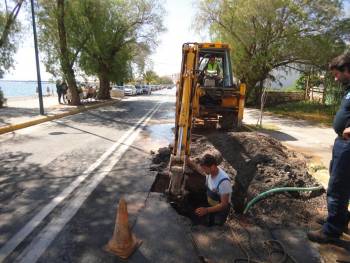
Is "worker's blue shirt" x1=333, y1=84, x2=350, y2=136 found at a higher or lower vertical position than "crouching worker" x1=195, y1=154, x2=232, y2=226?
higher

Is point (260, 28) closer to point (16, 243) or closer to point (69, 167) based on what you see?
point (69, 167)

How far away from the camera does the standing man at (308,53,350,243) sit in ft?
12.3


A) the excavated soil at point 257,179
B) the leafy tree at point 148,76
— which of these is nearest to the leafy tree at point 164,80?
the leafy tree at point 148,76

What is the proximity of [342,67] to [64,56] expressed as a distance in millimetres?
20142

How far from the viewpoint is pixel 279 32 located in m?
22.0

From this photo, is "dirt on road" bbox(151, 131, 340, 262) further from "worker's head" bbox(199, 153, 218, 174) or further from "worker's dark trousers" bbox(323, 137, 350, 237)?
"worker's head" bbox(199, 153, 218, 174)

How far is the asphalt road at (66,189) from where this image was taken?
3803 millimetres

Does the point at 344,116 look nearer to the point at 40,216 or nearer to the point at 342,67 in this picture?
the point at 342,67

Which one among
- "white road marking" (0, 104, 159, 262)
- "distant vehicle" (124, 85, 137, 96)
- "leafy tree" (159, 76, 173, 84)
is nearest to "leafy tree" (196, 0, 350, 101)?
"white road marking" (0, 104, 159, 262)

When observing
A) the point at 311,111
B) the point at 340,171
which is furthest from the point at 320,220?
the point at 311,111

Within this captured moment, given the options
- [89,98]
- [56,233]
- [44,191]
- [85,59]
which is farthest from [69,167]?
[89,98]

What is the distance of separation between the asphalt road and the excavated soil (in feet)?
2.41

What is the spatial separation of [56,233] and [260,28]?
21.2 meters

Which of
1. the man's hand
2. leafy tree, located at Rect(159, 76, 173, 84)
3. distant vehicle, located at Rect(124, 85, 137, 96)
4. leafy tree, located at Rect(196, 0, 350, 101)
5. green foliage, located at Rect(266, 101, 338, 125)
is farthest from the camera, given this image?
leafy tree, located at Rect(159, 76, 173, 84)
